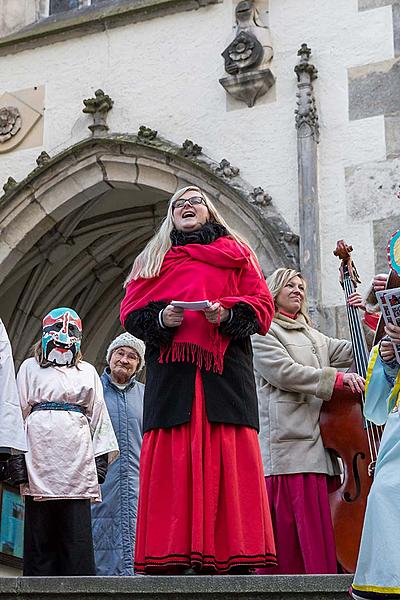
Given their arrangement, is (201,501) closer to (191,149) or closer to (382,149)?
(382,149)

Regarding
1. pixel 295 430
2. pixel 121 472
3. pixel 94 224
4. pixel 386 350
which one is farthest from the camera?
pixel 94 224

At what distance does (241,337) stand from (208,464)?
588 millimetres

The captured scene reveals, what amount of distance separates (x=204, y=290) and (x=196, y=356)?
295 mm

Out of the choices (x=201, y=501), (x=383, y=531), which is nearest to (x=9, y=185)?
(x=201, y=501)

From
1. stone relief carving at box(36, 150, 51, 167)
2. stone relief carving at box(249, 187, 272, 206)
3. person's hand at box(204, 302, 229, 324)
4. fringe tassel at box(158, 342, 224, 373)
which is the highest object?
stone relief carving at box(36, 150, 51, 167)

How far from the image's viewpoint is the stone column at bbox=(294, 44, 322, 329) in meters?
8.24

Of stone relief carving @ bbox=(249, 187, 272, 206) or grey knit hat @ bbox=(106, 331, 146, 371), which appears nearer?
grey knit hat @ bbox=(106, 331, 146, 371)

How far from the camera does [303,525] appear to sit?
5.30 metres

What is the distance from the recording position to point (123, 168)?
957cm

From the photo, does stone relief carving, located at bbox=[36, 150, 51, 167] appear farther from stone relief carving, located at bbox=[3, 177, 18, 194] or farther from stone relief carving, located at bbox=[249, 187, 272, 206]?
stone relief carving, located at bbox=[249, 187, 272, 206]

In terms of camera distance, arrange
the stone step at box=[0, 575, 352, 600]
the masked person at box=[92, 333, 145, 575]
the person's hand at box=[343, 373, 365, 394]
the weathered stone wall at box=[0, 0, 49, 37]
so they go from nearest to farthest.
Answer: the stone step at box=[0, 575, 352, 600]
the person's hand at box=[343, 373, 365, 394]
the masked person at box=[92, 333, 145, 575]
the weathered stone wall at box=[0, 0, 49, 37]

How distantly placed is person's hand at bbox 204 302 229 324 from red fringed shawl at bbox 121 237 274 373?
0.16 feet

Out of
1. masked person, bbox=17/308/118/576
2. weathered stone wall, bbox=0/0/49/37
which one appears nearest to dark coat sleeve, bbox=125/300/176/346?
masked person, bbox=17/308/118/576

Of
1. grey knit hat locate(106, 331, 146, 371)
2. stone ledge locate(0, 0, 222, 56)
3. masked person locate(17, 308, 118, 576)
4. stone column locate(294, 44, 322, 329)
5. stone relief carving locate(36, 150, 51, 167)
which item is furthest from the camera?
stone ledge locate(0, 0, 222, 56)
